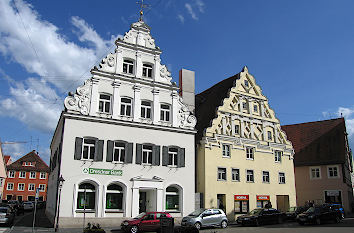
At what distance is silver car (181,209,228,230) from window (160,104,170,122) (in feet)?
28.8

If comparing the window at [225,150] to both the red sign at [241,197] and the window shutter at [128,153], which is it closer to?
the red sign at [241,197]

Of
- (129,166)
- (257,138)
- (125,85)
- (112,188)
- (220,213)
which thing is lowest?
(220,213)

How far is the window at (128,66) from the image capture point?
29.2 meters

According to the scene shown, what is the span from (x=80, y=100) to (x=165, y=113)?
25.5ft

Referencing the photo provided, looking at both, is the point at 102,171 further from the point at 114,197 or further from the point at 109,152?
the point at 114,197

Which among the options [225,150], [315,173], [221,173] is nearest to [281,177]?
[225,150]

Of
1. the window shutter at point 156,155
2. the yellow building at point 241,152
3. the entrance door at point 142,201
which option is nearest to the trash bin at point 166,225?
the window shutter at point 156,155

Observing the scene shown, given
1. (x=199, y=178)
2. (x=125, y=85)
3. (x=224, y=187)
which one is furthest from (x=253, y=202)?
(x=125, y=85)

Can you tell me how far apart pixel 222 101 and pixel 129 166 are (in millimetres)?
12873

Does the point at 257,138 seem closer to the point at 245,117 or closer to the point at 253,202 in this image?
the point at 245,117

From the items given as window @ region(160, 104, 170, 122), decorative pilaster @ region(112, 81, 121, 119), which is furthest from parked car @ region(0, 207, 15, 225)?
window @ region(160, 104, 170, 122)

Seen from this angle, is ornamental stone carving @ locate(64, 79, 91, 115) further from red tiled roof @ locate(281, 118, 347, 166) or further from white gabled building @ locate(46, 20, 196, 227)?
red tiled roof @ locate(281, 118, 347, 166)

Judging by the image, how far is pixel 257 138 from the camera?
36.2m

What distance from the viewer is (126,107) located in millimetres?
27969
